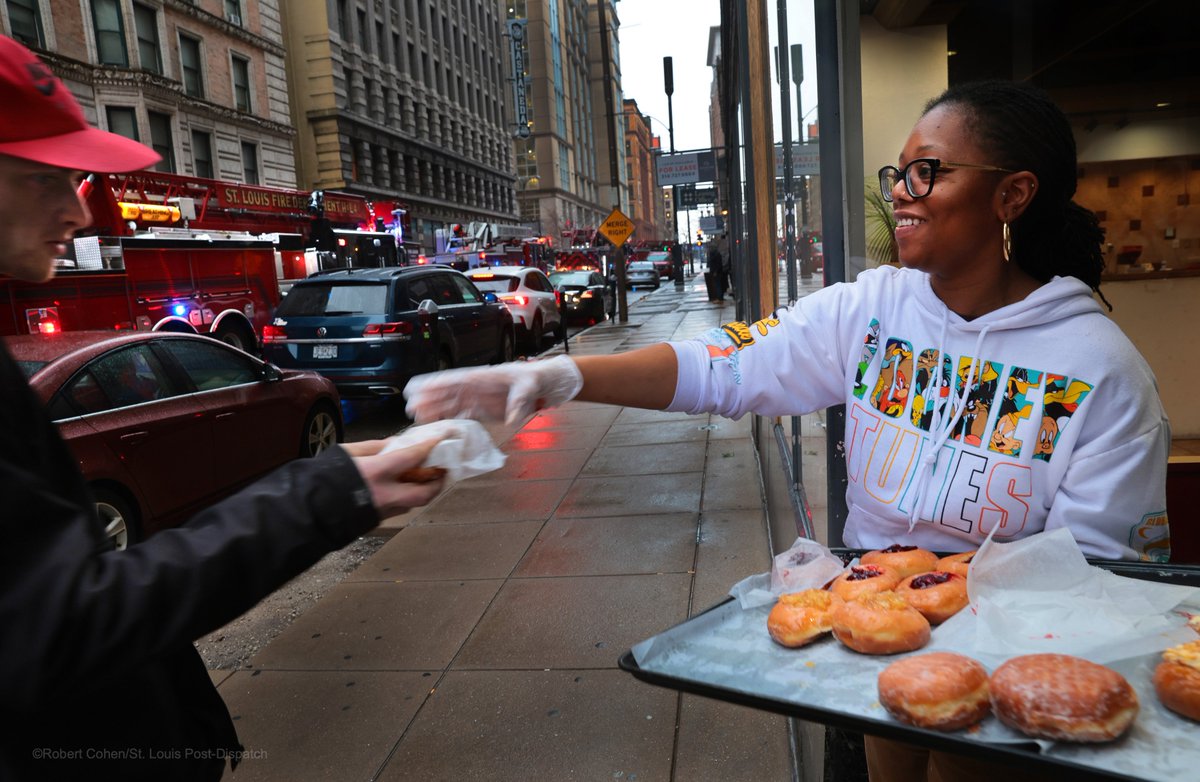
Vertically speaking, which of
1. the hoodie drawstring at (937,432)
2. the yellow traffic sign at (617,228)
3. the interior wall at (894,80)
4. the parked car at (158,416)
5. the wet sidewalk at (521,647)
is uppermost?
the yellow traffic sign at (617,228)

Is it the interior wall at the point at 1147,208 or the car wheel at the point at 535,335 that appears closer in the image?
the interior wall at the point at 1147,208

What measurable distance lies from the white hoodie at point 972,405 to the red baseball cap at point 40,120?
1288 millimetres

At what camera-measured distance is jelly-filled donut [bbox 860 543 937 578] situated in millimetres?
1524

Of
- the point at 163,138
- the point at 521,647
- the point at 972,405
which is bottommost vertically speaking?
the point at 521,647

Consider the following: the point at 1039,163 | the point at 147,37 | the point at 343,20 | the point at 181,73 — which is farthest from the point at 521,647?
the point at 343,20

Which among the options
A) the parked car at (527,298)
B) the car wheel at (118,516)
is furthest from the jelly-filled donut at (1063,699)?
the parked car at (527,298)

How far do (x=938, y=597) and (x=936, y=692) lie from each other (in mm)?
296

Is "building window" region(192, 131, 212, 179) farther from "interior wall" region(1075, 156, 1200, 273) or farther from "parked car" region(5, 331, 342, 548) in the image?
"interior wall" region(1075, 156, 1200, 273)

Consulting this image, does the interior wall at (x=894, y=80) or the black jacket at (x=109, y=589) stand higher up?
the interior wall at (x=894, y=80)

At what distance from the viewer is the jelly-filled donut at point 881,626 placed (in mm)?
1335

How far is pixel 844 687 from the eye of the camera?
1.24 meters

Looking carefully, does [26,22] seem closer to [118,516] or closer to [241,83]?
[241,83]

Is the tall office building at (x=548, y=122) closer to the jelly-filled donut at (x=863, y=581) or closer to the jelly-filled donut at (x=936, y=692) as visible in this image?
the jelly-filled donut at (x=863, y=581)

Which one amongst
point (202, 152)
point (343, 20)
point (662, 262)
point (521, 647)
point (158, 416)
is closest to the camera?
point (521, 647)
